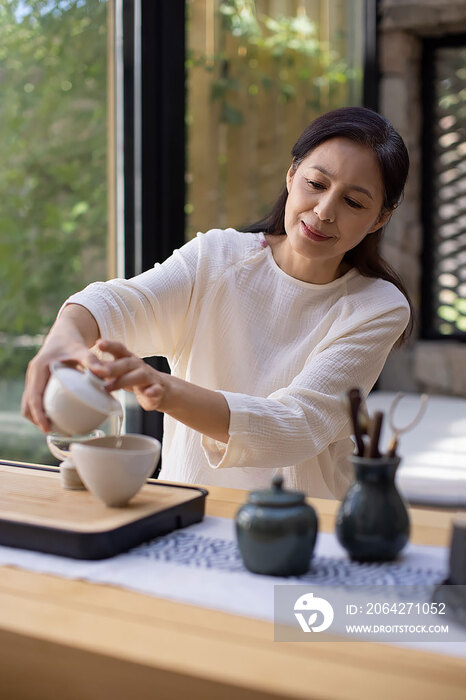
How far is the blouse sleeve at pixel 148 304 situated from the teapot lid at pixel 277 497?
2.08 ft

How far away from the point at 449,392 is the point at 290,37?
7.73 ft

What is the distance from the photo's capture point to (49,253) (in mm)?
2699

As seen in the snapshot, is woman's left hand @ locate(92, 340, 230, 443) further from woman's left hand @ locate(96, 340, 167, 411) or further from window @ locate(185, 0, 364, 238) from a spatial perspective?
window @ locate(185, 0, 364, 238)

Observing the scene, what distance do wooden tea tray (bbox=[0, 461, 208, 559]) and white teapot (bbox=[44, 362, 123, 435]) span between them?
4.7 inches

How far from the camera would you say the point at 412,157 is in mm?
5398

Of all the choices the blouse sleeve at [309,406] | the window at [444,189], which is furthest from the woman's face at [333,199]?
the window at [444,189]

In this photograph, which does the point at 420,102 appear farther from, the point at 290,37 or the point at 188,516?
the point at 188,516

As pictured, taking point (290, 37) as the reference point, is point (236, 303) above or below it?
below

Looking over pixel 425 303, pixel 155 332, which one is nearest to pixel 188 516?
pixel 155 332

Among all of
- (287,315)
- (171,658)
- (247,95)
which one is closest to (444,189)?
(247,95)

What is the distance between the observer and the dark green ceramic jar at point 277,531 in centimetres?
94

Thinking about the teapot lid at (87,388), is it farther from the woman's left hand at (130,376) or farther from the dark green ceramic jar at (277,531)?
the dark green ceramic jar at (277,531)

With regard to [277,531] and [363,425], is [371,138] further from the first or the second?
[277,531]

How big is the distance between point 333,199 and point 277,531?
837 millimetres
